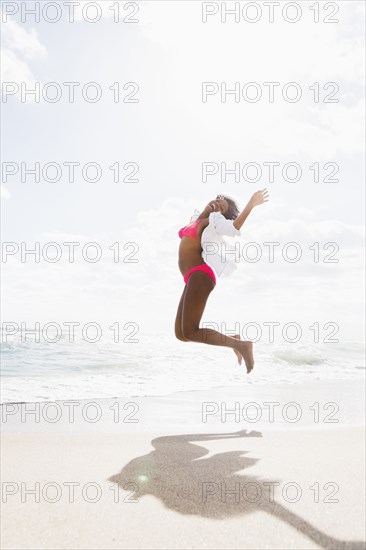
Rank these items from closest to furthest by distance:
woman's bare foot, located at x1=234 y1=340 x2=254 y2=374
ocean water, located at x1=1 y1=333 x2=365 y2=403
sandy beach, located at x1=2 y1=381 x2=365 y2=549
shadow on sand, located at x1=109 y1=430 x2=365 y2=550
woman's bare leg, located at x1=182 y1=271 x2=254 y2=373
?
1. woman's bare leg, located at x1=182 y1=271 x2=254 y2=373
2. woman's bare foot, located at x1=234 y1=340 x2=254 y2=374
3. sandy beach, located at x1=2 y1=381 x2=365 y2=549
4. shadow on sand, located at x1=109 y1=430 x2=365 y2=550
5. ocean water, located at x1=1 y1=333 x2=365 y2=403

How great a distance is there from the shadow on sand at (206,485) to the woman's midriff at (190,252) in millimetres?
7423

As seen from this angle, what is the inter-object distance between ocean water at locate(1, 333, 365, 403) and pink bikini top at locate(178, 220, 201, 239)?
55.1ft

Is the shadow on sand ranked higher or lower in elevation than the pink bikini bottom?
lower

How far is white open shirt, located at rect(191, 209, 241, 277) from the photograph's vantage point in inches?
60.8

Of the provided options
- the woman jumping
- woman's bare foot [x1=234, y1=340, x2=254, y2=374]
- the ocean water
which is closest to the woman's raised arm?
the woman jumping

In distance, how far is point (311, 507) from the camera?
8570 mm

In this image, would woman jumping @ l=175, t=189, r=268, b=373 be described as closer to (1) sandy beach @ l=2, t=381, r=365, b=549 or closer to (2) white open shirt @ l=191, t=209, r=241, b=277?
(2) white open shirt @ l=191, t=209, r=241, b=277

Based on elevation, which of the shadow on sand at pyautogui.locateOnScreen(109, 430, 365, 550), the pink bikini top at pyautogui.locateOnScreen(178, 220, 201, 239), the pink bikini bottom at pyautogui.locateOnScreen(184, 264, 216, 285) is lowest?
the shadow on sand at pyautogui.locateOnScreen(109, 430, 365, 550)

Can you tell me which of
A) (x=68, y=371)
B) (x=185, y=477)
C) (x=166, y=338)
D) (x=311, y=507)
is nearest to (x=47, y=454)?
(x=185, y=477)

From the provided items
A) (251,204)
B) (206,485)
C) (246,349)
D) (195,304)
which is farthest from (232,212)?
(206,485)

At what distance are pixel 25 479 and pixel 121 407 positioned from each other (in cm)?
651

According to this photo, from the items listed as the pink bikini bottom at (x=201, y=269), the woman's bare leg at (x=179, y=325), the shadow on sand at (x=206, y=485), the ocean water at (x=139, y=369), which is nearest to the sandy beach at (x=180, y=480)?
the shadow on sand at (x=206, y=485)

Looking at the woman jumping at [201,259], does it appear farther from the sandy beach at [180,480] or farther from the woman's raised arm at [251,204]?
the sandy beach at [180,480]

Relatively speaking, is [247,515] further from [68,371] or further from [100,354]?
[100,354]
